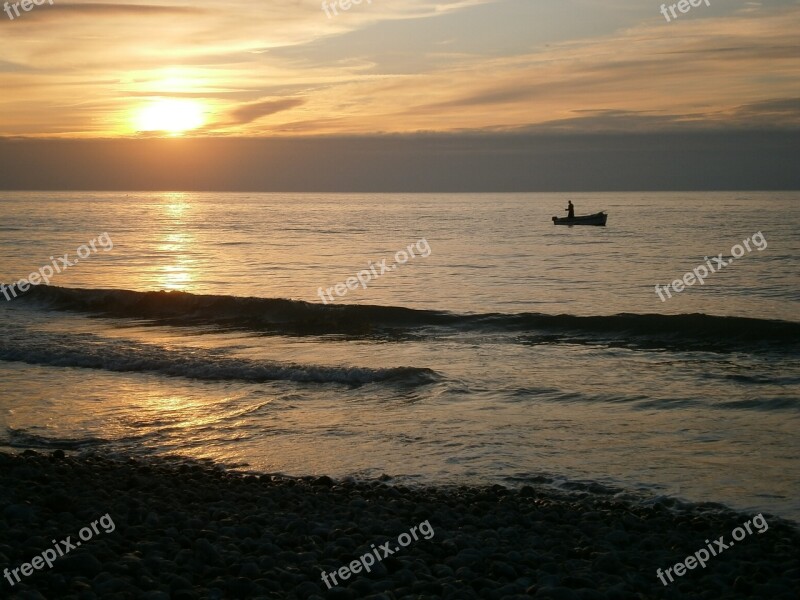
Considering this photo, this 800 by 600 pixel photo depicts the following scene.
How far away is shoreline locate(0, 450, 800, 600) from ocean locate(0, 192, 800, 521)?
3.03 feet

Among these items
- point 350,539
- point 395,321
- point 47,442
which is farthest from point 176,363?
point 350,539

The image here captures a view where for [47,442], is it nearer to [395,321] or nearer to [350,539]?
[350,539]

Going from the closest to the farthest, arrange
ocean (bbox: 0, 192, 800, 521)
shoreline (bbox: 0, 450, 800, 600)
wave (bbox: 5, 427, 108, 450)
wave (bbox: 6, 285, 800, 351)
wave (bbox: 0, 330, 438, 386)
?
shoreline (bbox: 0, 450, 800, 600) < ocean (bbox: 0, 192, 800, 521) < wave (bbox: 5, 427, 108, 450) < wave (bbox: 0, 330, 438, 386) < wave (bbox: 6, 285, 800, 351)

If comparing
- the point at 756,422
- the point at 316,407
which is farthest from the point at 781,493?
the point at 316,407

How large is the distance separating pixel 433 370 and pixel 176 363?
6023 millimetres

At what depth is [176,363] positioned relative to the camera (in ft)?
62.2

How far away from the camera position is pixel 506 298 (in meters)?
29.7

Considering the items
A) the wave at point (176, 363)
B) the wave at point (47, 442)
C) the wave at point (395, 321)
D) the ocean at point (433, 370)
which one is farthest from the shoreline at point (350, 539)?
the wave at point (395, 321)

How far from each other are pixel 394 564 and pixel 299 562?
828 millimetres

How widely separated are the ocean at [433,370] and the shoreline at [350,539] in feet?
3.03

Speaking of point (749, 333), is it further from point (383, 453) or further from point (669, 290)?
point (383, 453)

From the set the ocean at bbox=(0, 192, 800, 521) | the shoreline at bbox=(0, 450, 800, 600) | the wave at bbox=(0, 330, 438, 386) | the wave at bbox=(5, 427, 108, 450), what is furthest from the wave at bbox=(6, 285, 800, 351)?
the shoreline at bbox=(0, 450, 800, 600)

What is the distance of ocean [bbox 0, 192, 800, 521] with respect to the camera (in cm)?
1130

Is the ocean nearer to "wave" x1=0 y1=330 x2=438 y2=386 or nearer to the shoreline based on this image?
"wave" x1=0 y1=330 x2=438 y2=386
